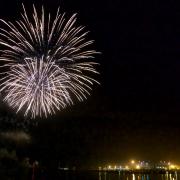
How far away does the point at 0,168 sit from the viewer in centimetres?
7300

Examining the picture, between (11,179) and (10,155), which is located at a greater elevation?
(10,155)

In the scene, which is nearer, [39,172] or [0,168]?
[0,168]

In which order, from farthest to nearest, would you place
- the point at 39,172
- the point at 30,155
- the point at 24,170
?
the point at 39,172
the point at 30,155
the point at 24,170

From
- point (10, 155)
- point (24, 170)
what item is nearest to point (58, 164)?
point (24, 170)

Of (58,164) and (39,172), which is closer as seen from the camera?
(39,172)

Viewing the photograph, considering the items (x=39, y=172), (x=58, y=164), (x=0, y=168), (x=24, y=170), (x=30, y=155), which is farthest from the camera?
(x=58, y=164)

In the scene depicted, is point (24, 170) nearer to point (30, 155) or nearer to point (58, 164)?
point (30, 155)

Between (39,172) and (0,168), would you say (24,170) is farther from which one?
(39,172)

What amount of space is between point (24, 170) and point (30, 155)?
18.3 m

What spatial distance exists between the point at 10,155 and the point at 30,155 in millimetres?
38475

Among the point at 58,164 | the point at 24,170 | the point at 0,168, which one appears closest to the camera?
the point at 0,168

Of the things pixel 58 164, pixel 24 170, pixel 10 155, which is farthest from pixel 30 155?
pixel 58 164

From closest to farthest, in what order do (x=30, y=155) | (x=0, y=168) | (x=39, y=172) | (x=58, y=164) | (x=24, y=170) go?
(x=0, y=168)
(x=24, y=170)
(x=30, y=155)
(x=39, y=172)
(x=58, y=164)

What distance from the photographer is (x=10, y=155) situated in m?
76.6
